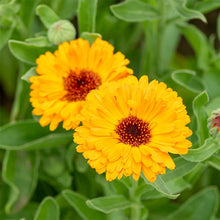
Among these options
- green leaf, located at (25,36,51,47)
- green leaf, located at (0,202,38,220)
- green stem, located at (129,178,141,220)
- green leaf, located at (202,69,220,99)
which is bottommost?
green leaf, located at (0,202,38,220)

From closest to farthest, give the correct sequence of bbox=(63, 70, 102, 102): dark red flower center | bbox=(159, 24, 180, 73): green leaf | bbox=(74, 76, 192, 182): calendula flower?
bbox=(74, 76, 192, 182): calendula flower, bbox=(63, 70, 102, 102): dark red flower center, bbox=(159, 24, 180, 73): green leaf

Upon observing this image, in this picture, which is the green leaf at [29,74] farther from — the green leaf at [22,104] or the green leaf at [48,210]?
the green leaf at [48,210]

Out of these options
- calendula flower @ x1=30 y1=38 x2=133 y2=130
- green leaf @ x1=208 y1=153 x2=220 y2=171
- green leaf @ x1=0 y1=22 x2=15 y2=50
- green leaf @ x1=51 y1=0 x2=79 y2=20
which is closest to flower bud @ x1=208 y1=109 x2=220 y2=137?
green leaf @ x1=208 y1=153 x2=220 y2=171

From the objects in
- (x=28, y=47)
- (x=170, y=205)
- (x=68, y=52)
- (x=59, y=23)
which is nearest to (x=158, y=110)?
(x=68, y=52)

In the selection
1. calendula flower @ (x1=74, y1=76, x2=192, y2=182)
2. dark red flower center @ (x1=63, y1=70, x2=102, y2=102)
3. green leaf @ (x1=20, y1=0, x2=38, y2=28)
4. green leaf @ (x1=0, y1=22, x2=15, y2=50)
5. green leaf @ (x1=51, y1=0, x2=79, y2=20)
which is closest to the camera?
calendula flower @ (x1=74, y1=76, x2=192, y2=182)

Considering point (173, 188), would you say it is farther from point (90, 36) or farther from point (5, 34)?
point (5, 34)

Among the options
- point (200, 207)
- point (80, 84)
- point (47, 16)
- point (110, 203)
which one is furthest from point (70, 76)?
point (200, 207)

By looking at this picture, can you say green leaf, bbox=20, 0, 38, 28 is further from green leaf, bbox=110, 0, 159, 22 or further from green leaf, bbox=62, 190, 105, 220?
green leaf, bbox=62, 190, 105, 220
